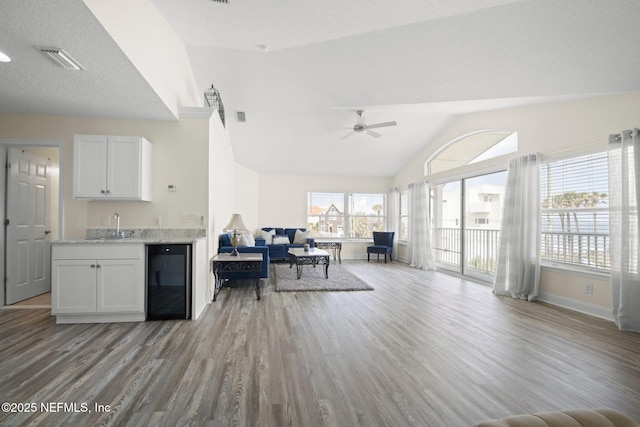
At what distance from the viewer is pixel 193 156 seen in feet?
13.2

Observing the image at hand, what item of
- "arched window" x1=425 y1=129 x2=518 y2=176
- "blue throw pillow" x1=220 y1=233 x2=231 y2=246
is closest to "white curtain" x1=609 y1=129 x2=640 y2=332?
"arched window" x1=425 y1=129 x2=518 y2=176

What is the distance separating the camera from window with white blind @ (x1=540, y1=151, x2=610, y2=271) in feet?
12.5

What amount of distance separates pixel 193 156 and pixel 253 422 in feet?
10.8

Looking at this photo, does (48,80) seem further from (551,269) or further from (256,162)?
(551,269)

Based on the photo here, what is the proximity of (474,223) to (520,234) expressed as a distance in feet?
6.26

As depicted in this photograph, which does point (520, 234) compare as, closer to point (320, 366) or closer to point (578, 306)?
point (578, 306)

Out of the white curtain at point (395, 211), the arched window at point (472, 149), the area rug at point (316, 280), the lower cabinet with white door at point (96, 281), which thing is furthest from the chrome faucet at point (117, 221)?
the white curtain at point (395, 211)

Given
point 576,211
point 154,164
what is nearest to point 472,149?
point 576,211

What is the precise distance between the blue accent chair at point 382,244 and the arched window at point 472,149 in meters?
2.06

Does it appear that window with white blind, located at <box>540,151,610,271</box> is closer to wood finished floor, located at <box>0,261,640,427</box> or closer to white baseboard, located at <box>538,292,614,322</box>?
white baseboard, located at <box>538,292,614,322</box>

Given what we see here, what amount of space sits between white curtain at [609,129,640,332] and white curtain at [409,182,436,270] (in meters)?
3.70

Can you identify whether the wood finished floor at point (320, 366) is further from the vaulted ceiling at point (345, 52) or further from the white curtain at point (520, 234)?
the vaulted ceiling at point (345, 52)

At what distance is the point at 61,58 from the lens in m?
2.42

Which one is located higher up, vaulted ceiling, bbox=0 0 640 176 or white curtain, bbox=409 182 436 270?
vaulted ceiling, bbox=0 0 640 176
